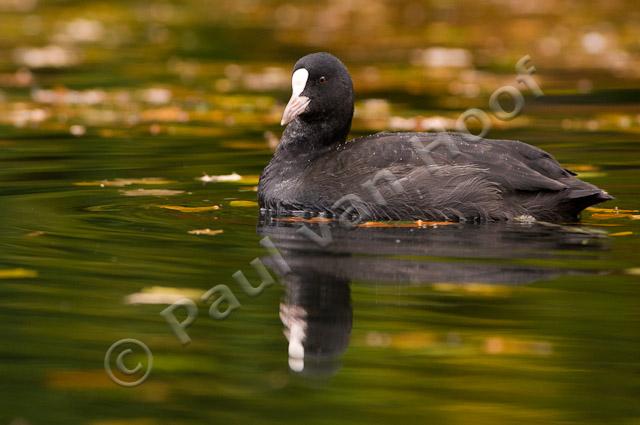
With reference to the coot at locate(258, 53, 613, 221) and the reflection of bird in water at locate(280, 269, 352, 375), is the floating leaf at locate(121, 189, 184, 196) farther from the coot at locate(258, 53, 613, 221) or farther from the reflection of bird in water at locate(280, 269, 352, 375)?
the reflection of bird in water at locate(280, 269, 352, 375)

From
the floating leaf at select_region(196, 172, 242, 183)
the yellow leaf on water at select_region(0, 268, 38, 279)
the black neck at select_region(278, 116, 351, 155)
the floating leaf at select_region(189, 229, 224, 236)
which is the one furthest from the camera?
the floating leaf at select_region(196, 172, 242, 183)

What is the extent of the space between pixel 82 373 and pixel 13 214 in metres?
4.00

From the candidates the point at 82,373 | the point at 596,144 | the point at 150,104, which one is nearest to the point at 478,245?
the point at 82,373

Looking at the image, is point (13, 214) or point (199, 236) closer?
point (199, 236)

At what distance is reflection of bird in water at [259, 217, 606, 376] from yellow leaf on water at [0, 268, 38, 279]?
131cm

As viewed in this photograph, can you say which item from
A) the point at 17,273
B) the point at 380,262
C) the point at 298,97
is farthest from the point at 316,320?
the point at 298,97

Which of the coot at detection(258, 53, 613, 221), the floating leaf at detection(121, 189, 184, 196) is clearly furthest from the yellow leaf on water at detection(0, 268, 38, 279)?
the floating leaf at detection(121, 189, 184, 196)

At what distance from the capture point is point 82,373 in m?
5.45

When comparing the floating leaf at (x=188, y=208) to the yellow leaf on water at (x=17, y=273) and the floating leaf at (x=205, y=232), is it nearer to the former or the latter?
the floating leaf at (x=205, y=232)

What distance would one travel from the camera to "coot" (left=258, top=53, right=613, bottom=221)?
858cm

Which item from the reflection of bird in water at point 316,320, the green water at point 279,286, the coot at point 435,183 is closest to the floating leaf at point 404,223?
the coot at point 435,183

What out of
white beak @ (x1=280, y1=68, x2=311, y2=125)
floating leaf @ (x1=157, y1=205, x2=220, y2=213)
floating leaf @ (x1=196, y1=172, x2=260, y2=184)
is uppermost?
white beak @ (x1=280, y1=68, x2=311, y2=125)

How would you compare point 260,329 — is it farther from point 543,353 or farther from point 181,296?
point 543,353

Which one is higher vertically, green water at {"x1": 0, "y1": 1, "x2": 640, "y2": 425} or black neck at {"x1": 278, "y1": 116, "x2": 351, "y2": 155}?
black neck at {"x1": 278, "y1": 116, "x2": 351, "y2": 155}
